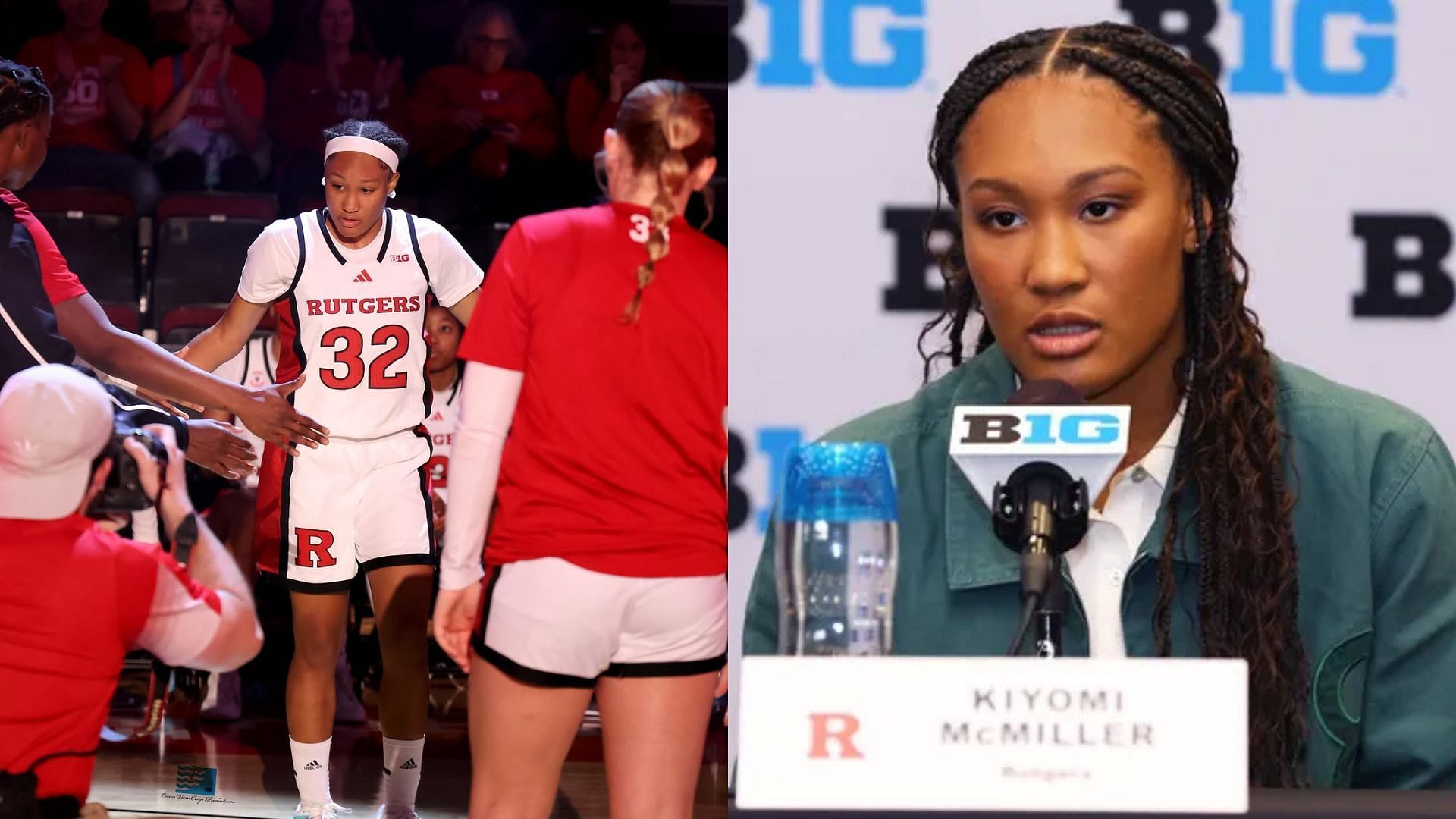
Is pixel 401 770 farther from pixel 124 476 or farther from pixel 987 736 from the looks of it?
pixel 987 736

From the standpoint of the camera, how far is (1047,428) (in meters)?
2.67

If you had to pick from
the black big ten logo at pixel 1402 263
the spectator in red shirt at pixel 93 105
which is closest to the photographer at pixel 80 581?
the black big ten logo at pixel 1402 263

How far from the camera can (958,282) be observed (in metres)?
3.32

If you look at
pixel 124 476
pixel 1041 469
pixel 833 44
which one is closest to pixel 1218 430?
pixel 1041 469

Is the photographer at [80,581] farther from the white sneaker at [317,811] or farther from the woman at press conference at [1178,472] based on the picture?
the white sneaker at [317,811]

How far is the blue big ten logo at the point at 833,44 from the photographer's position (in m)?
3.33

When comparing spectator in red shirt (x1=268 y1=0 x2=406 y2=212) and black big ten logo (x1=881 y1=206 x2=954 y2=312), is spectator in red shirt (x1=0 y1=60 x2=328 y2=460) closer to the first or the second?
black big ten logo (x1=881 y1=206 x2=954 y2=312)

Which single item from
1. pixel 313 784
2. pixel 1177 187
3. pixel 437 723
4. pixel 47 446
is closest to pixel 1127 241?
pixel 1177 187

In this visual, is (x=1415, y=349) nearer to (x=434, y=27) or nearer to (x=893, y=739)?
(x=893, y=739)

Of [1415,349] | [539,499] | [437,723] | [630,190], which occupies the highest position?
[630,190]

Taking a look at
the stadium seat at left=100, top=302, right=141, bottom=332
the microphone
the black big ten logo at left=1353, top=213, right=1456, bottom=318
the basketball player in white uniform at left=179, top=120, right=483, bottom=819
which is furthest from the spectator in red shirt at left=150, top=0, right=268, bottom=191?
the black big ten logo at left=1353, top=213, right=1456, bottom=318

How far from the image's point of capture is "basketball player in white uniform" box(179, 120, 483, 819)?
401cm

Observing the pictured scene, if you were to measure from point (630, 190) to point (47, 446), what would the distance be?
3.54 ft

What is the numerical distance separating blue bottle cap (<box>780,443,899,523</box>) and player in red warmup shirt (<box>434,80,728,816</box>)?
1.21 feet
